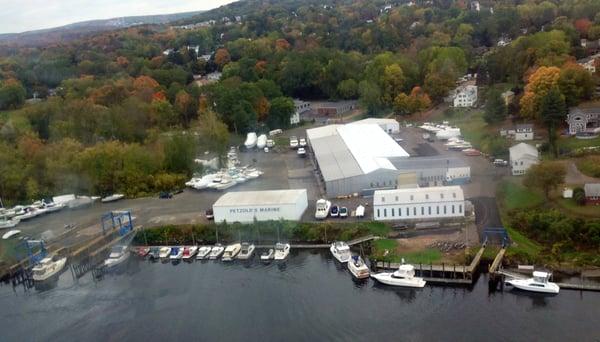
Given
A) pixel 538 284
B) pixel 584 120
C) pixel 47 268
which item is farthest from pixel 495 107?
pixel 47 268

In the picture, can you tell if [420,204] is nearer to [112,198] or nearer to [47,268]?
[47,268]

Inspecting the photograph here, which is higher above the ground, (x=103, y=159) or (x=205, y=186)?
(x=103, y=159)

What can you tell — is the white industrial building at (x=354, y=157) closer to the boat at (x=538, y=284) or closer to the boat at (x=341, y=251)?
the boat at (x=341, y=251)

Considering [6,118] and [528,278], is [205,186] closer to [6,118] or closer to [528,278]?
[528,278]

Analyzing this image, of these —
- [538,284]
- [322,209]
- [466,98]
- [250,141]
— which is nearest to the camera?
[538,284]

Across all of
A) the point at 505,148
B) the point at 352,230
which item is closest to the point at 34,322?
the point at 352,230

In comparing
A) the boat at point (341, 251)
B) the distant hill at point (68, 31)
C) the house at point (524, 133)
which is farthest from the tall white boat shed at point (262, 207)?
the distant hill at point (68, 31)
